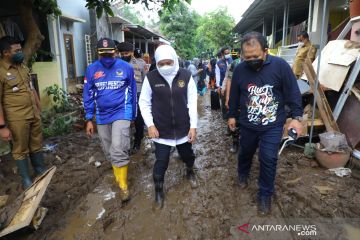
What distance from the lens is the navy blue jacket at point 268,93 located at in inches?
120

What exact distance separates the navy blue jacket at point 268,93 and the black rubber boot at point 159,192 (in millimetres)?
1163

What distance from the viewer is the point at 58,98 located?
25.8ft

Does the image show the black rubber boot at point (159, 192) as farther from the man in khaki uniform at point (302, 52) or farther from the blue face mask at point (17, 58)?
the man in khaki uniform at point (302, 52)

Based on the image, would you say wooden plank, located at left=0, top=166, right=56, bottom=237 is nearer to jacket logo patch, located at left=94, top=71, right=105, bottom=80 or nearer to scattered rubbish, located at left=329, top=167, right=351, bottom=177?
jacket logo patch, located at left=94, top=71, right=105, bottom=80

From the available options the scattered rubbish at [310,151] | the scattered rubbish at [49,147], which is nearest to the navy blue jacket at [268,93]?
the scattered rubbish at [310,151]

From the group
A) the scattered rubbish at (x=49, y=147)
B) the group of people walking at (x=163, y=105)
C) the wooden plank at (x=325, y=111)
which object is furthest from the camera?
the scattered rubbish at (x=49, y=147)

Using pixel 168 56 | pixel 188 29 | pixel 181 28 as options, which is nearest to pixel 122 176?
pixel 168 56

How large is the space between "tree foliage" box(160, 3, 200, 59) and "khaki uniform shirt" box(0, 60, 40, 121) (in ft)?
90.3

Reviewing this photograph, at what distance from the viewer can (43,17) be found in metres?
7.93

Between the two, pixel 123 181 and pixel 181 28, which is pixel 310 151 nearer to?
pixel 123 181

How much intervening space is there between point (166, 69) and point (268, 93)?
3.56 ft

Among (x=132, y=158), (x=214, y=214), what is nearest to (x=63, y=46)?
(x=132, y=158)

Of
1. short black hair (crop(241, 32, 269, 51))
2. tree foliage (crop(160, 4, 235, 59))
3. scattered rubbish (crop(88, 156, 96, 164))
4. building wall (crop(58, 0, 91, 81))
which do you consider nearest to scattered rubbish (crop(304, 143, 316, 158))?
short black hair (crop(241, 32, 269, 51))

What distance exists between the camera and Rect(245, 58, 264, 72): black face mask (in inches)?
121
